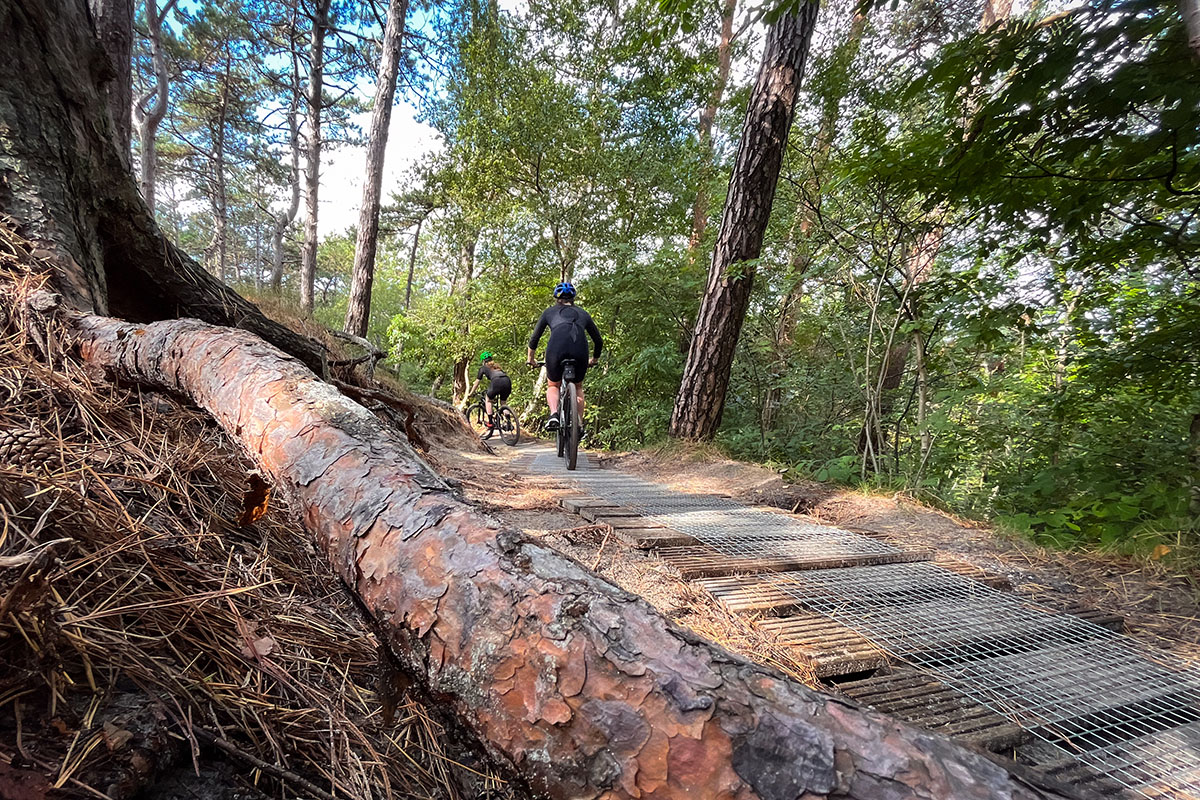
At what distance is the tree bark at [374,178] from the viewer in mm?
7691

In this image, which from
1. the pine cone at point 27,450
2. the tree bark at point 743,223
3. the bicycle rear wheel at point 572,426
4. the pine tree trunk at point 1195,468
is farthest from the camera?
the tree bark at point 743,223

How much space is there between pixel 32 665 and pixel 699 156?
10635mm

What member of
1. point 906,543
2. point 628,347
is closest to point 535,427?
point 628,347

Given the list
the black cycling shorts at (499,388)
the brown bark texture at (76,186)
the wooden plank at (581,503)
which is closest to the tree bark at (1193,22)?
the wooden plank at (581,503)

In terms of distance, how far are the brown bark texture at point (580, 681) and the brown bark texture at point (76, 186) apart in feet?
6.59

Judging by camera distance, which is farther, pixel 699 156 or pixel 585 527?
pixel 699 156

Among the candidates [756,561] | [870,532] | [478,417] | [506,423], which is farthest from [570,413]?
[478,417]

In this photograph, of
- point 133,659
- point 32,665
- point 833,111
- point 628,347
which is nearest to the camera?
point 32,665

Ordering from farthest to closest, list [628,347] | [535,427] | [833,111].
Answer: [535,427] → [628,347] → [833,111]

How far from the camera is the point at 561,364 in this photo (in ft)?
16.1

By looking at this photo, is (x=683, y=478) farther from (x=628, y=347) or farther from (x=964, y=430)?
(x=628, y=347)

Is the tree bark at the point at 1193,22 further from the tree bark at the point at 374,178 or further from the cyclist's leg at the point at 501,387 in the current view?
the cyclist's leg at the point at 501,387

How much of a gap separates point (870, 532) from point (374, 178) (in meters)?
8.51

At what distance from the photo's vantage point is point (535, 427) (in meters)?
13.0
